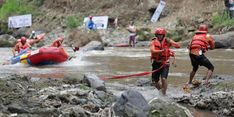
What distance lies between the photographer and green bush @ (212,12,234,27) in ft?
85.3

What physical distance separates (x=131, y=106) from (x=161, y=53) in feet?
11.7

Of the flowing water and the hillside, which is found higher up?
the hillside

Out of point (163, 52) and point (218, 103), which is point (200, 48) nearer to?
point (163, 52)

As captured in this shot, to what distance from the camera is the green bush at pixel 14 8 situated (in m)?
40.8

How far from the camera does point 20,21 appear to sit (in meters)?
38.6

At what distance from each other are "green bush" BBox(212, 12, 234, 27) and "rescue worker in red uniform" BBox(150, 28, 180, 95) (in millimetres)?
16527

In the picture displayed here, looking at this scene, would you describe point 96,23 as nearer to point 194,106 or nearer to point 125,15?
point 125,15

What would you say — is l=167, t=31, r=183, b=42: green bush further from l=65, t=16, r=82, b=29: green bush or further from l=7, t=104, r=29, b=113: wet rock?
l=7, t=104, r=29, b=113: wet rock

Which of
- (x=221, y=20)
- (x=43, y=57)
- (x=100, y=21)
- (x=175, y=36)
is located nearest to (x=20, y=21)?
(x=100, y=21)

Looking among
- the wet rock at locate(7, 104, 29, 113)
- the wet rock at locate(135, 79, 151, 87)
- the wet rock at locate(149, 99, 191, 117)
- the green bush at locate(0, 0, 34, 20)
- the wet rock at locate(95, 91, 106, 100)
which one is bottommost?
the wet rock at locate(135, 79, 151, 87)

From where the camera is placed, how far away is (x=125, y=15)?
3391 cm

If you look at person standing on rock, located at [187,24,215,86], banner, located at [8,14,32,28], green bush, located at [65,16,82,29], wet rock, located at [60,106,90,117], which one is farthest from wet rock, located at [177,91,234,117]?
banner, located at [8,14,32,28]

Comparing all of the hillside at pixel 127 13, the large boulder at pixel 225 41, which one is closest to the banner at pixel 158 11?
the hillside at pixel 127 13

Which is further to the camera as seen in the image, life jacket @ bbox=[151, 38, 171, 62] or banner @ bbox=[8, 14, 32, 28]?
banner @ bbox=[8, 14, 32, 28]
